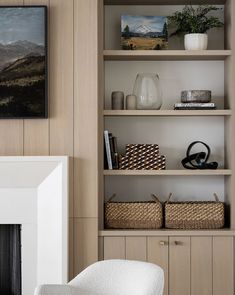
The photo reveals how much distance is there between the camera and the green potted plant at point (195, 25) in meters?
4.63

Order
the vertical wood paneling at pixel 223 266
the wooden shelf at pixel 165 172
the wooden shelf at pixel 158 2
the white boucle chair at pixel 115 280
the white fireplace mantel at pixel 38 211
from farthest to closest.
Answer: the wooden shelf at pixel 158 2 < the wooden shelf at pixel 165 172 < the vertical wood paneling at pixel 223 266 < the white fireplace mantel at pixel 38 211 < the white boucle chair at pixel 115 280

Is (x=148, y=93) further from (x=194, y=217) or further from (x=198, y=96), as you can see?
(x=194, y=217)

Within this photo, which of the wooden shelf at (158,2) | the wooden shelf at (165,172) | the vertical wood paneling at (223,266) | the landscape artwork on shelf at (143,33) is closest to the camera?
the vertical wood paneling at (223,266)

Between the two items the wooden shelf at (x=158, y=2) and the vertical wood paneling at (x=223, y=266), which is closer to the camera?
the vertical wood paneling at (x=223, y=266)

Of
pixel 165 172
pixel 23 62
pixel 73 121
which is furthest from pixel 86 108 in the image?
pixel 165 172

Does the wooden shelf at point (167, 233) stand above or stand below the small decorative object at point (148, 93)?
below

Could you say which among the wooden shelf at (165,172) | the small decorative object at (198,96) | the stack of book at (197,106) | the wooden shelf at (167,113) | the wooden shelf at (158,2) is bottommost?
the wooden shelf at (165,172)

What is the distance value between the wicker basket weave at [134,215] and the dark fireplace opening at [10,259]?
24.3 inches

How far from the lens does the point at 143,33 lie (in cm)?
470

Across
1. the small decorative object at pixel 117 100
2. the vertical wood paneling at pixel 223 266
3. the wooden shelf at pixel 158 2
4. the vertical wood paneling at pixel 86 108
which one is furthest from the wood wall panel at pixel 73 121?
the vertical wood paneling at pixel 223 266

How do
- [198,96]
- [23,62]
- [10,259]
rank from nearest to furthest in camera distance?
[23,62], [10,259], [198,96]

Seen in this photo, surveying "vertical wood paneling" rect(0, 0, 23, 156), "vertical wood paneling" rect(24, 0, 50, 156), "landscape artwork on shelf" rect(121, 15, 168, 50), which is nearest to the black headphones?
"landscape artwork on shelf" rect(121, 15, 168, 50)

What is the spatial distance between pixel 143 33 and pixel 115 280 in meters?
1.87

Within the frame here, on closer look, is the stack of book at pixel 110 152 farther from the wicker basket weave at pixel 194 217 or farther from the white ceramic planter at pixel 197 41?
the white ceramic planter at pixel 197 41
